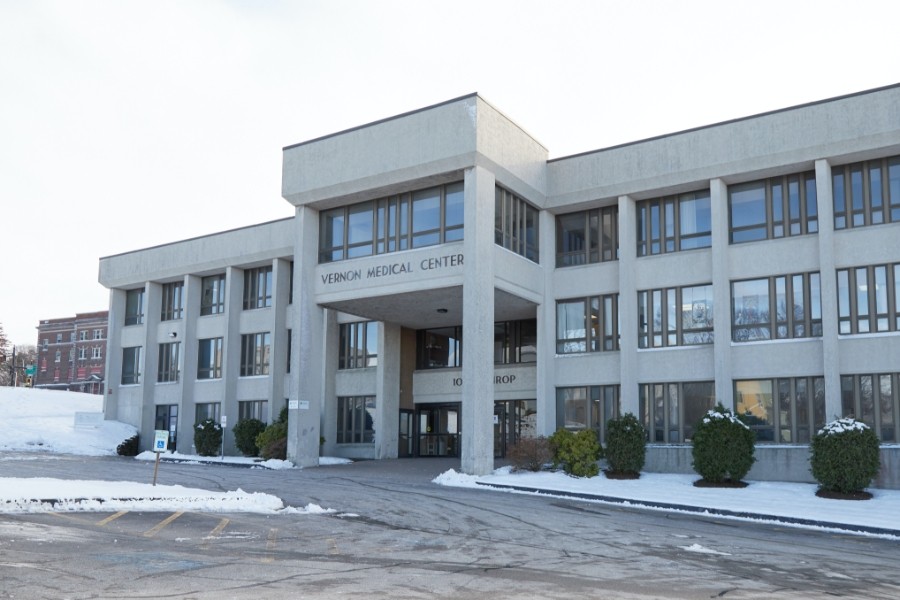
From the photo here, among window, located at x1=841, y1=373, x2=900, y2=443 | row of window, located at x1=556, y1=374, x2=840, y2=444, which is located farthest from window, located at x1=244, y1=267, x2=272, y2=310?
window, located at x1=841, y1=373, x2=900, y2=443

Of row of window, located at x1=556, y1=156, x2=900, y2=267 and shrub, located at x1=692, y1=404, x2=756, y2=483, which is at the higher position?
row of window, located at x1=556, y1=156, x2=900, y2=267

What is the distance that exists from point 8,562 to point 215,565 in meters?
2.20

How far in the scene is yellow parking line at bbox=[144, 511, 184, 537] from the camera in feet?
42.8

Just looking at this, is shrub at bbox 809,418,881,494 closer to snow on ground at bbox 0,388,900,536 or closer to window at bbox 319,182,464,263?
snow on ground at bbox 0,388,900,536

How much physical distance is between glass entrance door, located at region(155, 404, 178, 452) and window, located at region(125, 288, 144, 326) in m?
5.17

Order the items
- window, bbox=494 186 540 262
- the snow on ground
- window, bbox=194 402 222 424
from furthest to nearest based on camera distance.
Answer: window, bbox=194 402 222 424 → window, bbox=494 186 540 262 → the snow on ground

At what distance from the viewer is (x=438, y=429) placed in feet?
124

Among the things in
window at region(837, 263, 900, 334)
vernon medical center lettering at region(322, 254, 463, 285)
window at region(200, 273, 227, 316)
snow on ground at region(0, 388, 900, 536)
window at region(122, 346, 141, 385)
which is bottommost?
snow on ground at region(0, 388, 900, 536)

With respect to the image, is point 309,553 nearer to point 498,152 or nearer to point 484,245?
point 484,245

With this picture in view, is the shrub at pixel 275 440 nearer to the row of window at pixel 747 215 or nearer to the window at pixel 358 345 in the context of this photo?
the window at pixel 358 345

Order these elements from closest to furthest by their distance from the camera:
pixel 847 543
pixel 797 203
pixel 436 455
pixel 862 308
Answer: pixel 847 543, pixel 862 308, pixel 797 203, pixel 436 455

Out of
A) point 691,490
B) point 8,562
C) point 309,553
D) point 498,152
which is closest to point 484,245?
point 498,152

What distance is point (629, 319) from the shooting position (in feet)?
97.1

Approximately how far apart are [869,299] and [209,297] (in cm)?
3021
